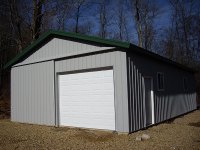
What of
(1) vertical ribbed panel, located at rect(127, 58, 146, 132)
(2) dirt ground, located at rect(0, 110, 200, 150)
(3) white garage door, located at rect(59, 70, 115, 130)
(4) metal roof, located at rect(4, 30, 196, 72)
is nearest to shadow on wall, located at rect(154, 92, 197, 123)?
(2) dirt ground, located at rect(0, 110, 200, 150)

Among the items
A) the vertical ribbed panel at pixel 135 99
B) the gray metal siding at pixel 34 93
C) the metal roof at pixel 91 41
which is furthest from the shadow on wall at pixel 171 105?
the gray metal siding at pixel 34 93

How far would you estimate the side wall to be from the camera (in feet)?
32.9

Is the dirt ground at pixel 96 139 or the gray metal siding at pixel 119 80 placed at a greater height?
the gray metal siding at pixel 119 80

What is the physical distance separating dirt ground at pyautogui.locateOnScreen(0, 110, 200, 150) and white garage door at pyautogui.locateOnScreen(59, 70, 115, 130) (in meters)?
0.55

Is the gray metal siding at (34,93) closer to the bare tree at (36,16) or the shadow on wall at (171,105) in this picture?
the shadow on wall at (171,105)

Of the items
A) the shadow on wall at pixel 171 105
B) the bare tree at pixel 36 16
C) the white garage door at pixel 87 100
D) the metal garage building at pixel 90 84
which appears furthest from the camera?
the bare tree at pixel 36 16

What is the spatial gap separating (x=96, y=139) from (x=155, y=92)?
14.2ft

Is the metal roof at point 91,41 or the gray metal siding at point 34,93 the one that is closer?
the metal roof at point 91,41

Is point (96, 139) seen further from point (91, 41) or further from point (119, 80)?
point (91, 41)

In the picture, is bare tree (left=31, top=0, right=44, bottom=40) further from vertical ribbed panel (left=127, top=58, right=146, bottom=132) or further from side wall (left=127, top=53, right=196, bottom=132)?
vertical ribbed panel (left=127, top=58, right=146, bottom=132)

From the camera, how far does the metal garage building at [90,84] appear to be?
9.93 metres

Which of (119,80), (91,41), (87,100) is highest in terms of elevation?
(91,41)

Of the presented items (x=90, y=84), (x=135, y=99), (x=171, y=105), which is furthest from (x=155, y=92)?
(x=90, y=84)

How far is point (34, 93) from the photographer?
13.5 meters
